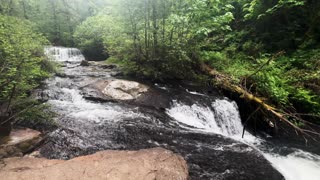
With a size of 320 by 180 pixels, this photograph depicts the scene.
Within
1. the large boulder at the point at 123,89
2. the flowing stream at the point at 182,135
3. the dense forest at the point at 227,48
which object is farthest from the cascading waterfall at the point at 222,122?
the large boulder at the point at 123,89

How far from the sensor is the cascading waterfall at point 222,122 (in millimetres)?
6195

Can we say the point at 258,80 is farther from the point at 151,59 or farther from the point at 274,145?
the point at 151,59

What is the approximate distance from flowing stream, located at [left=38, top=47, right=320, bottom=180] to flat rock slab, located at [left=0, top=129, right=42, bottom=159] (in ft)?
0.94

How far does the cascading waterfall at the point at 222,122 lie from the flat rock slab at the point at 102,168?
2.86 meters

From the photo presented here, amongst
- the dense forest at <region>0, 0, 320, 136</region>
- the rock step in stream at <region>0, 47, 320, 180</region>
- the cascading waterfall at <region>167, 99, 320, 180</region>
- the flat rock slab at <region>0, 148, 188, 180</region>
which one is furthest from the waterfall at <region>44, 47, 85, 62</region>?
the flat rock slab at <region>0, 148, 188, 180</region>

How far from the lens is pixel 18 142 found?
4.73 meters

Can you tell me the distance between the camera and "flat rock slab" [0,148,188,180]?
150 inches

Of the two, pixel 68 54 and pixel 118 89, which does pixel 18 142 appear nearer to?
pixel 118 89

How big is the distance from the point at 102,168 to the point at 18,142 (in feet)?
6.28

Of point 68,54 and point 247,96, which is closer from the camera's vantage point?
point 247,96

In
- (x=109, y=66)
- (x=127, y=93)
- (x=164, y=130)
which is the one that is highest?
(x=109, y=66)

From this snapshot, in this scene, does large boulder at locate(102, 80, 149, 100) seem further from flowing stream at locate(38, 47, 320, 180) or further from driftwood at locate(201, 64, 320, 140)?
driftwood at locate(201, 64, 320, 140)

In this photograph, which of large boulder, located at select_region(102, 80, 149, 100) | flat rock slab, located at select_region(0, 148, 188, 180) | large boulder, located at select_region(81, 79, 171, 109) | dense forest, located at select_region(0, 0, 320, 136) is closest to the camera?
flat rock slab, located at select_region(0, 148, 188, 180)

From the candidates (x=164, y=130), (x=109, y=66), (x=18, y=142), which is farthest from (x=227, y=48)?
(x=18, y=142)
